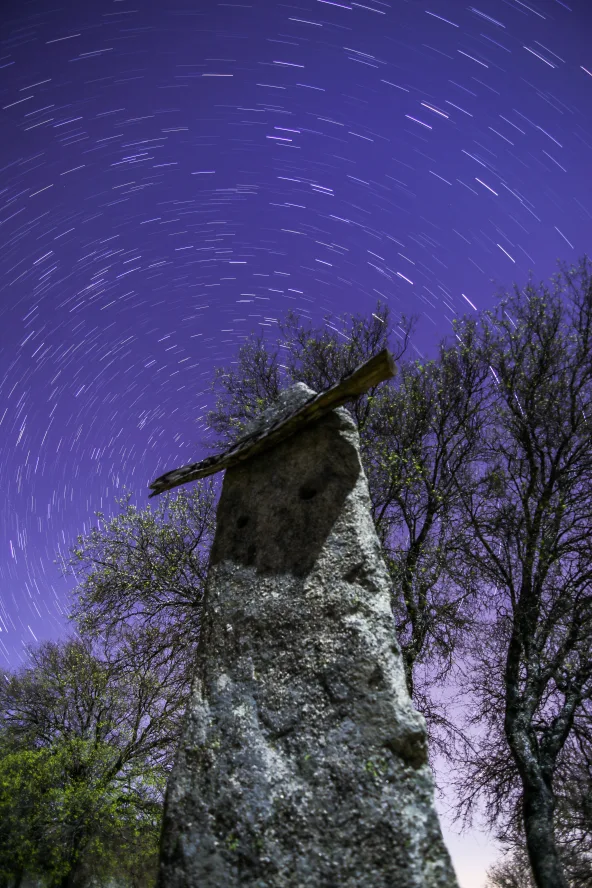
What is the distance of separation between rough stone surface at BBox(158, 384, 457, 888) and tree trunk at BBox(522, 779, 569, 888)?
8.48m

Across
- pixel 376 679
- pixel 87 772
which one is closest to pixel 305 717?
pixel 376 679

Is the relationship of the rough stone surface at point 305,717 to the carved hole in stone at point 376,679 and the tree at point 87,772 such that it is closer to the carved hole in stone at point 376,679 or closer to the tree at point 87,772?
the carved hole in stone at point 376,679

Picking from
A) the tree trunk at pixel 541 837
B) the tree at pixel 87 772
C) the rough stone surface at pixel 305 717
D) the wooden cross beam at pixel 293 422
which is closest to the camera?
the rough stone surface at pixel 305 717

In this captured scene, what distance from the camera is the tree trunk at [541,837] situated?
887cm

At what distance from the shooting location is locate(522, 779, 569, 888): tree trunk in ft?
29.1

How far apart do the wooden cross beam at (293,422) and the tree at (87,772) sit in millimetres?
9645

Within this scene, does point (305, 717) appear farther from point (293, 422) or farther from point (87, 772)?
point (87, 772)

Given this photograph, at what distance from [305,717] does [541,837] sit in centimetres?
888

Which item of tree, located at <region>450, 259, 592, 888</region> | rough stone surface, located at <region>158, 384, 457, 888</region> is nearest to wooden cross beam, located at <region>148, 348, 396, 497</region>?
rough stone surface, located at <region>158, 384, 457, 888</region>

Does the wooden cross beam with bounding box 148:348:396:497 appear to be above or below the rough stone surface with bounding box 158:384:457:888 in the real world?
above

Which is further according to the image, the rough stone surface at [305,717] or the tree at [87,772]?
the tree at [87,772]

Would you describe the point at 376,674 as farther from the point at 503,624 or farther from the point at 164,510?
the point at 164,510

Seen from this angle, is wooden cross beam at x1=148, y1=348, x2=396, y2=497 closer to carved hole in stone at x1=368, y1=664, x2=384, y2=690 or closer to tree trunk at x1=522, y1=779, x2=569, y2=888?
carved hole in stone at x1=368, y1=664, x2=384, y2=690

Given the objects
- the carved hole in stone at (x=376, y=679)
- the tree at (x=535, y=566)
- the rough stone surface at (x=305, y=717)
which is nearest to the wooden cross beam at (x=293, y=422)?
the rough stone surface at (x=305, y=717)
